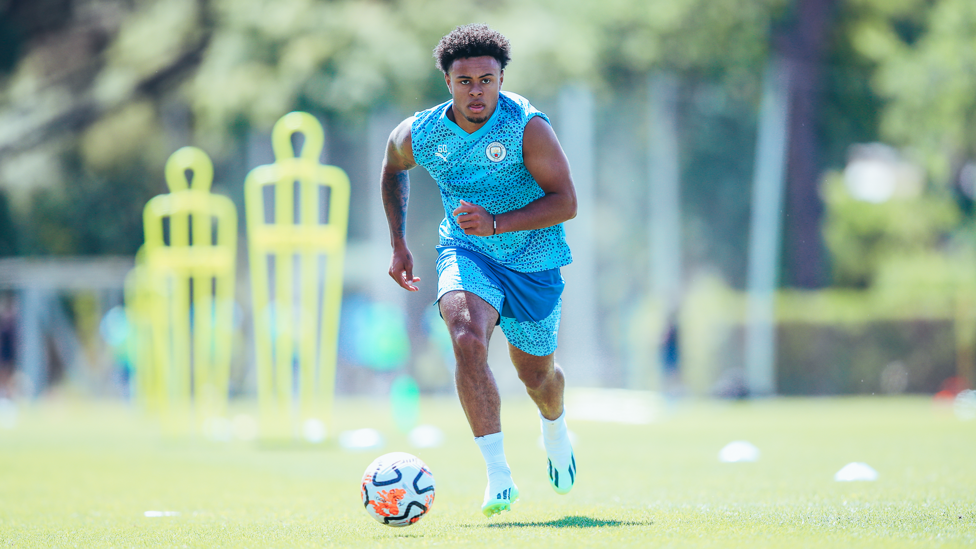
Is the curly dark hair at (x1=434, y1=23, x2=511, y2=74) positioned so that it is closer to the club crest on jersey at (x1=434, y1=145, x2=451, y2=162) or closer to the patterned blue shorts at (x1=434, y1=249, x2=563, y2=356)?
the club crest on jersey at (x1=434, y1=145, x2=451, y2=162)

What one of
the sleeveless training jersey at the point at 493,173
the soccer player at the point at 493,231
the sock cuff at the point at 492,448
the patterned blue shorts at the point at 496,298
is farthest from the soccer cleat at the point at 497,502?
the sleeveless training jersey at the point at 493,173

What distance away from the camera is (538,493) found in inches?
257

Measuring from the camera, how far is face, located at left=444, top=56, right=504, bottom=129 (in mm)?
5223

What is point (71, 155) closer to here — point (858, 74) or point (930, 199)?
point (858, 74)

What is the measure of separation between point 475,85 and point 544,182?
1.91ft

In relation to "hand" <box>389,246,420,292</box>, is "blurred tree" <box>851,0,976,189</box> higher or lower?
higher

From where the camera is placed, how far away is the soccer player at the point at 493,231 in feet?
16.8

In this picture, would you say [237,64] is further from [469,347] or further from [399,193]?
[469,347]

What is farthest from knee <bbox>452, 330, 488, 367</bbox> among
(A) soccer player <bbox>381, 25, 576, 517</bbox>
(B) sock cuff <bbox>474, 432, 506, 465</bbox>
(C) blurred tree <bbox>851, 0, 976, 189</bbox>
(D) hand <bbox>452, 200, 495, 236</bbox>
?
(C) blurred tree <bbox>851, 0, 976, 189</bbox>

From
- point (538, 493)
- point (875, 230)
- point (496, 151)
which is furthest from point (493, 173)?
point (875, 230)

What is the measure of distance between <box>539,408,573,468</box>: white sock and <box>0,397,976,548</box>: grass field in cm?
26

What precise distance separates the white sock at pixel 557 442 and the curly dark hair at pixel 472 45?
189 centimetres

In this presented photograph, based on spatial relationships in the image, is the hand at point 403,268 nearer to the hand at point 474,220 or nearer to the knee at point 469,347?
the knee at point 469,347

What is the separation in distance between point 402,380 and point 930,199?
21.6 meters
